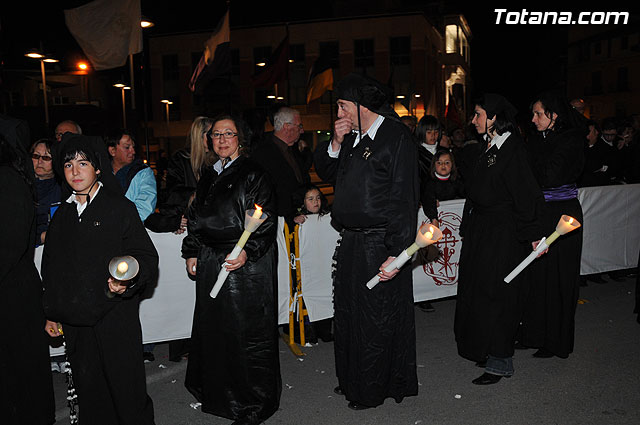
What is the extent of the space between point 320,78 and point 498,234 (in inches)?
336

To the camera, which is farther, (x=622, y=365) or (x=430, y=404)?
(x=622, y=365)

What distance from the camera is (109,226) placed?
3299 mm

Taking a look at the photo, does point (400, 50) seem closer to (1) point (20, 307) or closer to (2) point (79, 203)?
(2) point (79, 203)

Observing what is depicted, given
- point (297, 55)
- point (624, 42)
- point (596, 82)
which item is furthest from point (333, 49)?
point (596, 82)

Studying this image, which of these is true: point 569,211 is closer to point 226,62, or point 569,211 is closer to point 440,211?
point 440,211

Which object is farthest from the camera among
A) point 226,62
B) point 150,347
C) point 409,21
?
point 409,21

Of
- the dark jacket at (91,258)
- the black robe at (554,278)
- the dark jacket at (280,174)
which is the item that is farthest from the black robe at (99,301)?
the black robe at (554,278)

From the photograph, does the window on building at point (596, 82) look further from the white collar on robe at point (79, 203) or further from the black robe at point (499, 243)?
the white collar on robe at point (79, 203)

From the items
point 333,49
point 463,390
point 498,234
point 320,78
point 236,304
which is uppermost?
point 333,49

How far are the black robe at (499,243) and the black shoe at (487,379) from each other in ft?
0.49

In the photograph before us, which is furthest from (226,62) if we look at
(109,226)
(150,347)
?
(109,226)

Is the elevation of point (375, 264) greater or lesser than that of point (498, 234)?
lesser

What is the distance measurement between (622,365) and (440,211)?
2.72 meters

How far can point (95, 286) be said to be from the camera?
128 inches
